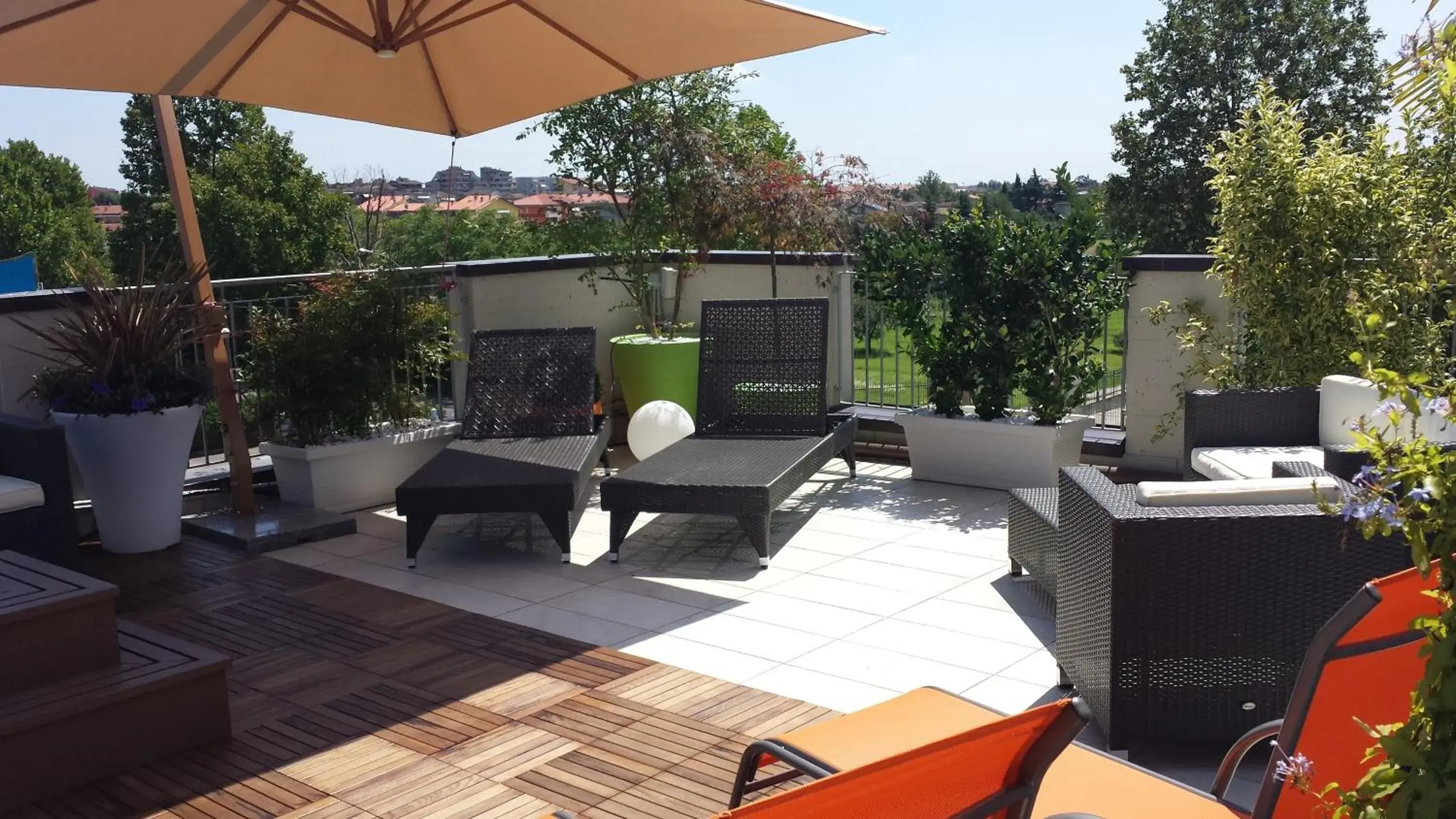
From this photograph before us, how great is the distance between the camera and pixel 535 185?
18.9m

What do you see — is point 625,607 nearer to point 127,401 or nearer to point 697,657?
point 697,657

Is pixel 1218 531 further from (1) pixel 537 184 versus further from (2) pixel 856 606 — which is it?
(1) pixel 537 184

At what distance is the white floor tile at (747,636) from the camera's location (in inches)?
170

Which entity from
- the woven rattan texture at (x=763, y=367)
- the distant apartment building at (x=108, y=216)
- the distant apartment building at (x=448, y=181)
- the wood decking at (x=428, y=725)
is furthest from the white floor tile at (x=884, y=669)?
the distant apartment building at (x=108, y=216)

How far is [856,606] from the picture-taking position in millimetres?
4785

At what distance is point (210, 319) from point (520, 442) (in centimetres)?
163

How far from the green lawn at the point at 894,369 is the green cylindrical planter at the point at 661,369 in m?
1.15

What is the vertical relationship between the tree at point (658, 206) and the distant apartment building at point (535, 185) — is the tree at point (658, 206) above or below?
below

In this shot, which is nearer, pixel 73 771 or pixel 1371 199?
pixel 73 771

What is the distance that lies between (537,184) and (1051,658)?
46.7ft

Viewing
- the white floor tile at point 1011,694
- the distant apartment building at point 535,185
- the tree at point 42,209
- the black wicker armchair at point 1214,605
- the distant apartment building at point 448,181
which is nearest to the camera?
the black wicker armchair at point 1214,605

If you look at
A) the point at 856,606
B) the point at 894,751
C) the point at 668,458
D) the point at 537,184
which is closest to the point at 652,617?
the point at 856,606

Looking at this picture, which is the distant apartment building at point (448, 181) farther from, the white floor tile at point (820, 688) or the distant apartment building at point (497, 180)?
the distant apartment building at point (497, 180)

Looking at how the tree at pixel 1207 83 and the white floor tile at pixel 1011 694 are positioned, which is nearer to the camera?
the white floor tile at pixel 1011 694
